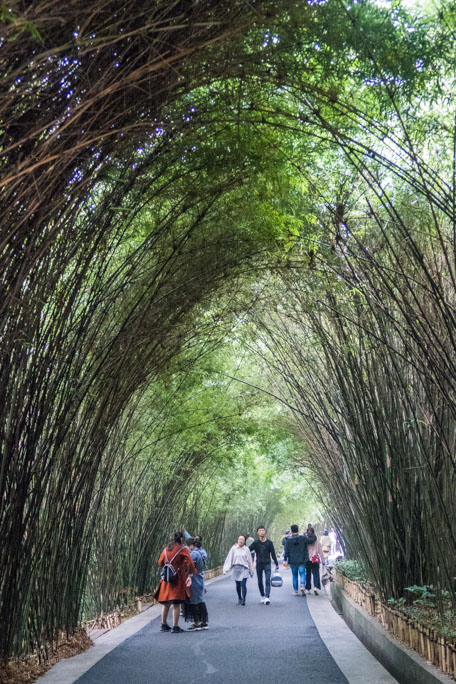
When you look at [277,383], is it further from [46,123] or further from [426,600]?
[46,123]

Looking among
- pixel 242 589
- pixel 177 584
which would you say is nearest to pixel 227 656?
pixel 177 584

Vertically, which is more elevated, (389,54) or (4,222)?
(389,54)

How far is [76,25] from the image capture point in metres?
2.54

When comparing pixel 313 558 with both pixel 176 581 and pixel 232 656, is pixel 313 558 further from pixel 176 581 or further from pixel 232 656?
pixel 232 656

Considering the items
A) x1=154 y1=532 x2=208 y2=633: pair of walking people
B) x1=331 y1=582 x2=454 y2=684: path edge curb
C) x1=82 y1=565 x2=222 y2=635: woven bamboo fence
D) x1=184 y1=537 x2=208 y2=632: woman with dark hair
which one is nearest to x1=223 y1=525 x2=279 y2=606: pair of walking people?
x1=82 y1=565 x2=222 y2=635: woven bamboo fence

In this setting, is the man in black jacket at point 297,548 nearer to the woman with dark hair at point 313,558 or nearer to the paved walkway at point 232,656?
the woman with dark hair at point 313,558

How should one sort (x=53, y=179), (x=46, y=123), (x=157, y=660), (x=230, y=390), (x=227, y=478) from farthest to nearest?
(x=227, y=478)
(x=230, y=390)
(x=157, y=660)
(x=53, y=179)
(x=46, y=123)

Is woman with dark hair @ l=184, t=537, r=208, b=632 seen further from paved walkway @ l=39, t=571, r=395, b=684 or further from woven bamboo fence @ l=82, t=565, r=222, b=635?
woven bamboo fence @ l=82, t=565, r=222, b=635

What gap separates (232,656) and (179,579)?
1.63 meters

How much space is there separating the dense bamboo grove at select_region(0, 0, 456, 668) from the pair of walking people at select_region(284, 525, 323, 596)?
2565 mm

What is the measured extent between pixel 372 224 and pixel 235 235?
1001 mm

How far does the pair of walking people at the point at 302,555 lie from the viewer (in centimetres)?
987

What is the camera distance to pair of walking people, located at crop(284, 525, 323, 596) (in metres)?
9.87

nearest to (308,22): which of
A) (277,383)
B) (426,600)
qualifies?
(426,600)
